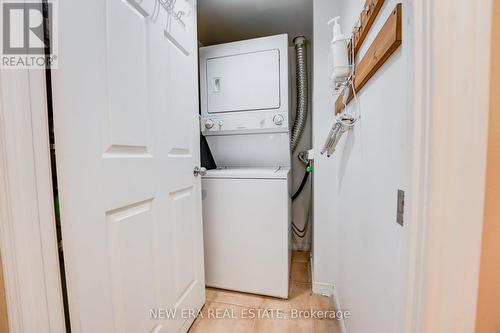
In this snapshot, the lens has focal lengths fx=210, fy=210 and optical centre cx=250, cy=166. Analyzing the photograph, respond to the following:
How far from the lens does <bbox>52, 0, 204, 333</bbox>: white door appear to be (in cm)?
65

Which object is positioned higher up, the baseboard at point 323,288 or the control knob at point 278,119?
the control knob at point 278,119

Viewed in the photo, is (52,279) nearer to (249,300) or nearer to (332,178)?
(249,300)

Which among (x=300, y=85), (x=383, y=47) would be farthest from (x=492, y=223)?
(x=300, y=85)

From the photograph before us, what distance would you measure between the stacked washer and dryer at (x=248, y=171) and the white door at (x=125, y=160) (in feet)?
1.21

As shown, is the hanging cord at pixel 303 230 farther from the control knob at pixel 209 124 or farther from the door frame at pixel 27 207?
the door frame at pixel 27 207

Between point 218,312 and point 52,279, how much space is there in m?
1.20

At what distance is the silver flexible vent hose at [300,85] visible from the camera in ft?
6.98

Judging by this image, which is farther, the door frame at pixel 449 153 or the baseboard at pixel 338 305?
the baseboard at pixel 338 305

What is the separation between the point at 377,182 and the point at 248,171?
1096 millimetres

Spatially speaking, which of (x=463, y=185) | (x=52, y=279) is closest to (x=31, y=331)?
(x=52, y=279)

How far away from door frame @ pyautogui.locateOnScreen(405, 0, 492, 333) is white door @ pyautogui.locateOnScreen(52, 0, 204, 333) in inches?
35.2

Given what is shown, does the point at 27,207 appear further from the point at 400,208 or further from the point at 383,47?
the point at 383,47

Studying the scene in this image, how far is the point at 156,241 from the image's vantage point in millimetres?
1044

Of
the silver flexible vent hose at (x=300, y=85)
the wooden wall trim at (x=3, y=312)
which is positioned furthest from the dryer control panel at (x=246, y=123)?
the wooden wall trim at (x=3, y=312)
